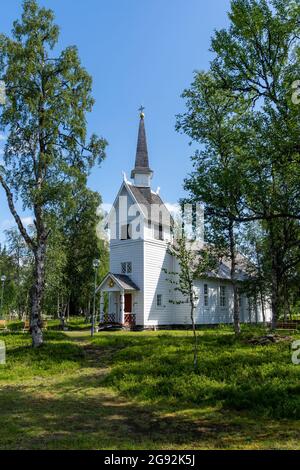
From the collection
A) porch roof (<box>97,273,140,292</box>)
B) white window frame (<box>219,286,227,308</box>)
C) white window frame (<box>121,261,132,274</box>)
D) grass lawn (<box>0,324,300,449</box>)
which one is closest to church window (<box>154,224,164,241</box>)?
white window frame (<box>121,261,132,274</box>)

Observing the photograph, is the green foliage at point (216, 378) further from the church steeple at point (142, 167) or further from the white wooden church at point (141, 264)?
the church steeple at point (142, 167)

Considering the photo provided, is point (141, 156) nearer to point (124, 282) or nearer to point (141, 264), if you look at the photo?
point (141, 264)

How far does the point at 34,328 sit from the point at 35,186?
631 centimetres

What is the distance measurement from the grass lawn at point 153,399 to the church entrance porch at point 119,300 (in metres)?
14.3

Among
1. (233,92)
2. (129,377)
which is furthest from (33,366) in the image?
(233,92)

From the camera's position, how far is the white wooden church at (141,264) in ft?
109

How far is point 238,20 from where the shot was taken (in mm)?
14156

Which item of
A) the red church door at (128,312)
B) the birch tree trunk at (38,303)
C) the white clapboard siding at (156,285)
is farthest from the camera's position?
the white clapboard siding at (156,285)

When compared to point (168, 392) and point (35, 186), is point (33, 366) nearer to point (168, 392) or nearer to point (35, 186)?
point (168, 392)

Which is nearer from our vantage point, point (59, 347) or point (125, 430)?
point (125, 430)

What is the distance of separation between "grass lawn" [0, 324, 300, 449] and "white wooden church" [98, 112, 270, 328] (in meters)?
15.2

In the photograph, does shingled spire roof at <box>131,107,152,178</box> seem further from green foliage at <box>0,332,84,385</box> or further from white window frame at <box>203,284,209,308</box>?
green foliage at <box>0,332,84,385</box>

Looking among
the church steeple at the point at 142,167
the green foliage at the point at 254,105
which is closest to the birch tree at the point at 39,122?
the green foliage at the point at 254,105

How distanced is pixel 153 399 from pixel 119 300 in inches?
898
